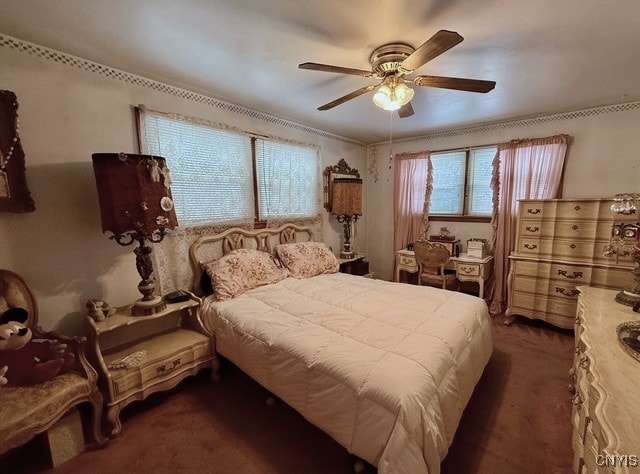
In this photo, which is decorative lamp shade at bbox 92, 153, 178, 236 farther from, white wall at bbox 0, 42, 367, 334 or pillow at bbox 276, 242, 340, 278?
pillow at bbox 276, 242, 340, 278

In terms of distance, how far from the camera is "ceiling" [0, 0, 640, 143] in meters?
1.36

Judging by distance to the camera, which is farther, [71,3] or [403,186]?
[403,186]

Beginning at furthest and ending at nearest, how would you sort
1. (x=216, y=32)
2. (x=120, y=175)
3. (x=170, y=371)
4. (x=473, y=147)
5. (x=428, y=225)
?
(x=428, y=225)
(x=473, y=147)
(x=170, y=371)
(x=120, y=175)
(x=216, y=32)

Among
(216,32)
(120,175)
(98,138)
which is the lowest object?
(120,175)

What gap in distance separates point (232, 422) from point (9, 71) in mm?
2573

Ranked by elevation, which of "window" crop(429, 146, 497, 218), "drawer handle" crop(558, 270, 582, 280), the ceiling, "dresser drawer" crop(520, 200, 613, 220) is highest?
the ceiling

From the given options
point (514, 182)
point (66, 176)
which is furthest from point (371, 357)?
point (514, 182)

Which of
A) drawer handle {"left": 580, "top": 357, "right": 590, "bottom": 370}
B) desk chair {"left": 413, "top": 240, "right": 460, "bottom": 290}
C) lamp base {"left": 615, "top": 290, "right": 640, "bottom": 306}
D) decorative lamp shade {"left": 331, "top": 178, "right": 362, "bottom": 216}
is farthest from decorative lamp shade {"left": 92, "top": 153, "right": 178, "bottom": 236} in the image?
lamp base {"left": 615, "top": 290, "right": 640, "bottom": 306}

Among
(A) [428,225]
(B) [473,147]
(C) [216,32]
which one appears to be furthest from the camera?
(A) [428,225]

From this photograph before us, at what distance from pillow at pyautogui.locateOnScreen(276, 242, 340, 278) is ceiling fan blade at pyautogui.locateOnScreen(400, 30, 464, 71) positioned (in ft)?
6.61

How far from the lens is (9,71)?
1639mm

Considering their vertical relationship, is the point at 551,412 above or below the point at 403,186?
below

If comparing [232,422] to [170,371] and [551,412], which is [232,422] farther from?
[551,412]

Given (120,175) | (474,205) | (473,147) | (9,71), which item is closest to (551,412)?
(474,205)
